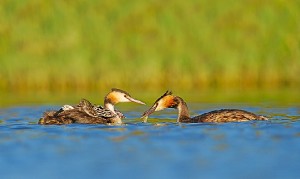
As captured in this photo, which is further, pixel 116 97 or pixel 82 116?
pixel 116 97

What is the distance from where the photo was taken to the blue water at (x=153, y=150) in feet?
34.9

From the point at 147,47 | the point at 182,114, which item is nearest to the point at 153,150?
the point at 182,114

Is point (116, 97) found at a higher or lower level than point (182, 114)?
higher

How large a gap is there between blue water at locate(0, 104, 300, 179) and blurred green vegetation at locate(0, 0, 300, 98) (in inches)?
412

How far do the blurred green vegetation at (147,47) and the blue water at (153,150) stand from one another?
34.3ft

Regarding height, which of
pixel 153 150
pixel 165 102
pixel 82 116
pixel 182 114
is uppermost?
pixel 165 102

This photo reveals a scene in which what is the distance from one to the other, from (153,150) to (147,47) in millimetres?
15811

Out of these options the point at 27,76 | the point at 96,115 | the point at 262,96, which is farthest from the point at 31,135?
the point at 27,76

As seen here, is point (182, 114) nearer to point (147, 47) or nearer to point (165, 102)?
point (165, 102)

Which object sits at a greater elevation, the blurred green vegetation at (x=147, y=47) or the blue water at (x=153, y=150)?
the blurred green vegetation at (x=147, y=47)

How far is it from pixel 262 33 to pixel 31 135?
15.0 m

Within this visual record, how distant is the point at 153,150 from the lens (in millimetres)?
12359

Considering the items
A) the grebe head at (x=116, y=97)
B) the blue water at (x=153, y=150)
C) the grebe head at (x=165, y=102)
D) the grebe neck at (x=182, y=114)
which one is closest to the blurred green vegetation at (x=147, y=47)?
the grebe head at (x=116, y=97)

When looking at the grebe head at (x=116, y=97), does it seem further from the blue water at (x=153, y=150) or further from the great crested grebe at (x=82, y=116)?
the blue water at (x=153, y=150)
